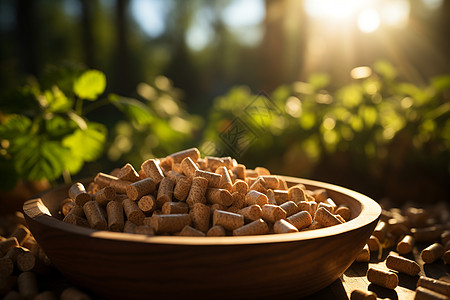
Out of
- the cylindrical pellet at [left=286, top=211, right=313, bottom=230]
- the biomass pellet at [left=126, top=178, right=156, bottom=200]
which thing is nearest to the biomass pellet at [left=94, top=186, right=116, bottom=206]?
the biomass pellet at [left=126, top=178, right=156, bottom=200]

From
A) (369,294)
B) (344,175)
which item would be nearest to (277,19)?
(344,175)

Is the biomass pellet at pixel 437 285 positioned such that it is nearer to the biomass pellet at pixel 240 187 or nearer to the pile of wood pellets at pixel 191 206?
the pile of wood pellets at pixel 191 206

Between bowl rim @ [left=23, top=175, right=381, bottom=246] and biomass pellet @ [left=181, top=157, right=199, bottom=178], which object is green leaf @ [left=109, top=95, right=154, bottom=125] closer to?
biomass pellet @ [left=181, top=157, right=199, bottom=178]

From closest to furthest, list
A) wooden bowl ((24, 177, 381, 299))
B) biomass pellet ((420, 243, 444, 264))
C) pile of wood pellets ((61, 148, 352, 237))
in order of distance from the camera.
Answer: wooden bowl ((24, 177, 381, 299)) → pile of wood pellets ((61, 148, 352, 237)) → biomass pellet ((420, 243, 444, 264))

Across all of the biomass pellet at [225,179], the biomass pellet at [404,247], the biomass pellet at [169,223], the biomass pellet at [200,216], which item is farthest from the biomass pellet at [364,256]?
the biomass pellet at [169,223]

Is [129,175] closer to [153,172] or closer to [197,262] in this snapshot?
[153,172]
